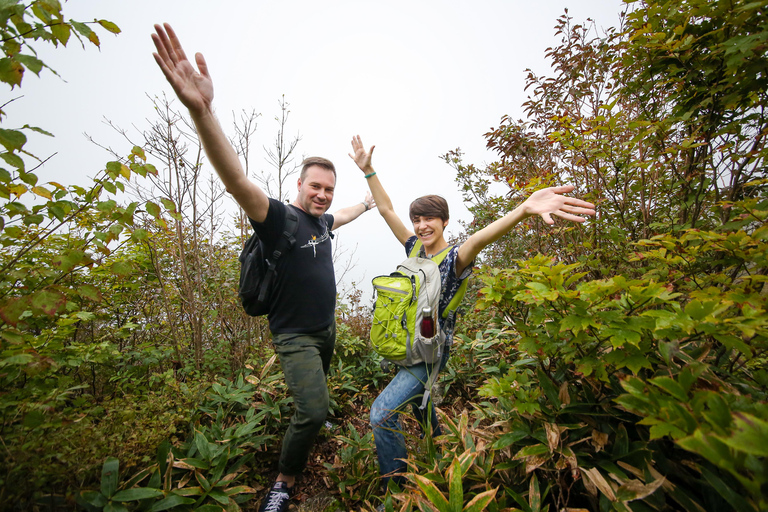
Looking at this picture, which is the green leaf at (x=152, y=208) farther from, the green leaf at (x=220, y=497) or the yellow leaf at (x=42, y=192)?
the green leaf at (x=220, y=497)

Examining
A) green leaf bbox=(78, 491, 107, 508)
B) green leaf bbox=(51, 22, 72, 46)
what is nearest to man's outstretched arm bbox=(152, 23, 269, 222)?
green leaf bbox=(51, 22, 72, 46)

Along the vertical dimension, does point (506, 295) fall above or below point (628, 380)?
above

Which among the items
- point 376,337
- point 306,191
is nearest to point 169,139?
point 306,191

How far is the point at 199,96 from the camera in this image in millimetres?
1462

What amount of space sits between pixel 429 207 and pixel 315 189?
3.21ft

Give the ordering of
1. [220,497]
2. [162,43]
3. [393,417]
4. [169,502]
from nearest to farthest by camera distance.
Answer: [162,43], [169,502], [220,497], [393,417]

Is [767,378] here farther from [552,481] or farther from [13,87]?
[13,87]

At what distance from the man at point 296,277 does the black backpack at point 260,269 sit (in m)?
0.05

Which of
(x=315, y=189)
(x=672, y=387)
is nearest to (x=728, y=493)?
(x=672, y=387)

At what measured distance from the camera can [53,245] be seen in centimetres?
248

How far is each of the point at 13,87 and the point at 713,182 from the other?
365 centimetres

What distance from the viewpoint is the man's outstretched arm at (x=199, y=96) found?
141 centimetres

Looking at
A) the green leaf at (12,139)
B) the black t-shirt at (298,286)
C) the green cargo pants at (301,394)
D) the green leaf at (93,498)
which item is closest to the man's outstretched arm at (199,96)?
the black t-shirt at (298,286)

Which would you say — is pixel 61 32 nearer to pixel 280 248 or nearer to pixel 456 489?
pixel 280 248
